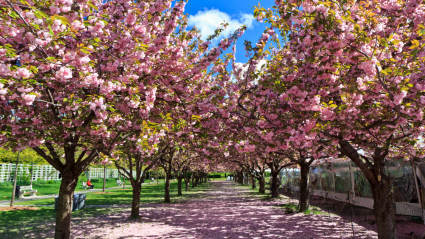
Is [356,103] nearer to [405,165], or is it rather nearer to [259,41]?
[259,41]

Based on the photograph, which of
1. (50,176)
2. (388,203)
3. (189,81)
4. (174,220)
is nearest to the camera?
(388,203)

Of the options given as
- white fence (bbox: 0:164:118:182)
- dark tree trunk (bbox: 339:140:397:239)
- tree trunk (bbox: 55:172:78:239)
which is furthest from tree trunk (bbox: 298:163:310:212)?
white fence (bbox: 0:164:118:182)

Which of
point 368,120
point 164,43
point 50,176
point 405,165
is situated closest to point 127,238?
point 164,43

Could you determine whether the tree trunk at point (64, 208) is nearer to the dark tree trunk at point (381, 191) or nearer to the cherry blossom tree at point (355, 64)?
the cherry blossom tree at point (355, 64)

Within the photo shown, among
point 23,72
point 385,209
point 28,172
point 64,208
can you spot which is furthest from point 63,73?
point 28,172

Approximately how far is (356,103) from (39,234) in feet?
36.9

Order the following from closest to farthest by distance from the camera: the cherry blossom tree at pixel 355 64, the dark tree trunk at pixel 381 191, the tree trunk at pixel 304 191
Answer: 1. the cherry blossom tree at pixel 355 64
2. the dark tree trunk at pixel 381 191
3. the tree trunk at pixel 304 191

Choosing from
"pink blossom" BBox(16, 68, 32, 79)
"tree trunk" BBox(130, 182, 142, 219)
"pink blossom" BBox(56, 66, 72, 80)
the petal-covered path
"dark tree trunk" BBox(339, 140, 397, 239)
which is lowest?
the petal-covered path

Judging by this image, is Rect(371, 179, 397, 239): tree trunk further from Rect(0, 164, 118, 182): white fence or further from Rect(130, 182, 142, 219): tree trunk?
Rect(0, 164, 118, 182): white fence

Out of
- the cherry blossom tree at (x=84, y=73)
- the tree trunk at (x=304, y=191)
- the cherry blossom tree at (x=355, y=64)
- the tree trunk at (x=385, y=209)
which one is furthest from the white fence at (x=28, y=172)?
the tree trunk at (x=385, y=209)

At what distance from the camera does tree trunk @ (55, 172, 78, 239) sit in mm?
7403

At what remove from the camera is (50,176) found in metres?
45.1

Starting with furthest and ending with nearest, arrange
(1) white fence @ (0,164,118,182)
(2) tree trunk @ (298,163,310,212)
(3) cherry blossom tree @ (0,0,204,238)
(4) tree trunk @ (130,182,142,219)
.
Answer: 1. (1) white fence @ (0,164,118,182)
2. (2) tree trunk @ (298,163,310,212)
3. (4) tree trunk @ (130,182,142,219)
4. (3) cherry blossom tree @ (0,0,204,238)

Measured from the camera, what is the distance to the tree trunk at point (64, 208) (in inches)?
291
